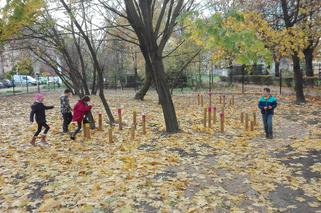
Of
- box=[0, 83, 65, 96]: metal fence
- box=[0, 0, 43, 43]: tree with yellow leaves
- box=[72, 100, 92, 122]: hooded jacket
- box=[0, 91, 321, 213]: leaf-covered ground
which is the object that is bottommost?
box=[0, 91, 321, 213]: leaf-covered ground

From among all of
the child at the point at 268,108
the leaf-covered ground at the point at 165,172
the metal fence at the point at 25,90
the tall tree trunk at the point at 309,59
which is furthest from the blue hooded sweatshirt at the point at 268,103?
the metal fence at the point at 25,90

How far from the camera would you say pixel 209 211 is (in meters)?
4.75

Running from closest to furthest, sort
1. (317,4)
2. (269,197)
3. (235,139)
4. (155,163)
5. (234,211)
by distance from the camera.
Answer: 1. (234,211)
2. (269,197)
3. (155,163)
4. (235,139)
5. (317,4)

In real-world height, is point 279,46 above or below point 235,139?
above

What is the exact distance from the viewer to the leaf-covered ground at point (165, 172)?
5066 millimetres

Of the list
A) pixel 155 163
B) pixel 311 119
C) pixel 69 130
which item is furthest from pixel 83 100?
pixel 311 119

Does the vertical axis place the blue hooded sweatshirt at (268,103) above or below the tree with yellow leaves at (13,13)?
below

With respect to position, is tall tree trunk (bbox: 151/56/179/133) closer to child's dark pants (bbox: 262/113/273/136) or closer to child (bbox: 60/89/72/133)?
child's dark pants (bbox: 262/113/273/136)

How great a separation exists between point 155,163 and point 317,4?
13802mm

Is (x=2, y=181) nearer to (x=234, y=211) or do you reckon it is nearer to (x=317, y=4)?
(x=234, y=211)

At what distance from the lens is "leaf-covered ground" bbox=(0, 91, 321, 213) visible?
199 inches

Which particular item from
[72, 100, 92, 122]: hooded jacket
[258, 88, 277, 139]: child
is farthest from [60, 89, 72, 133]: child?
[258, 88, 277, 139]: child

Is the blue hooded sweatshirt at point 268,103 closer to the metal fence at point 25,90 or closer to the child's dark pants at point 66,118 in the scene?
the child's dark pants at point 66,118

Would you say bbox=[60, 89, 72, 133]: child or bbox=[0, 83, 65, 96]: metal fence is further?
bbox=[0, 83, 65, 96]: metal fence
